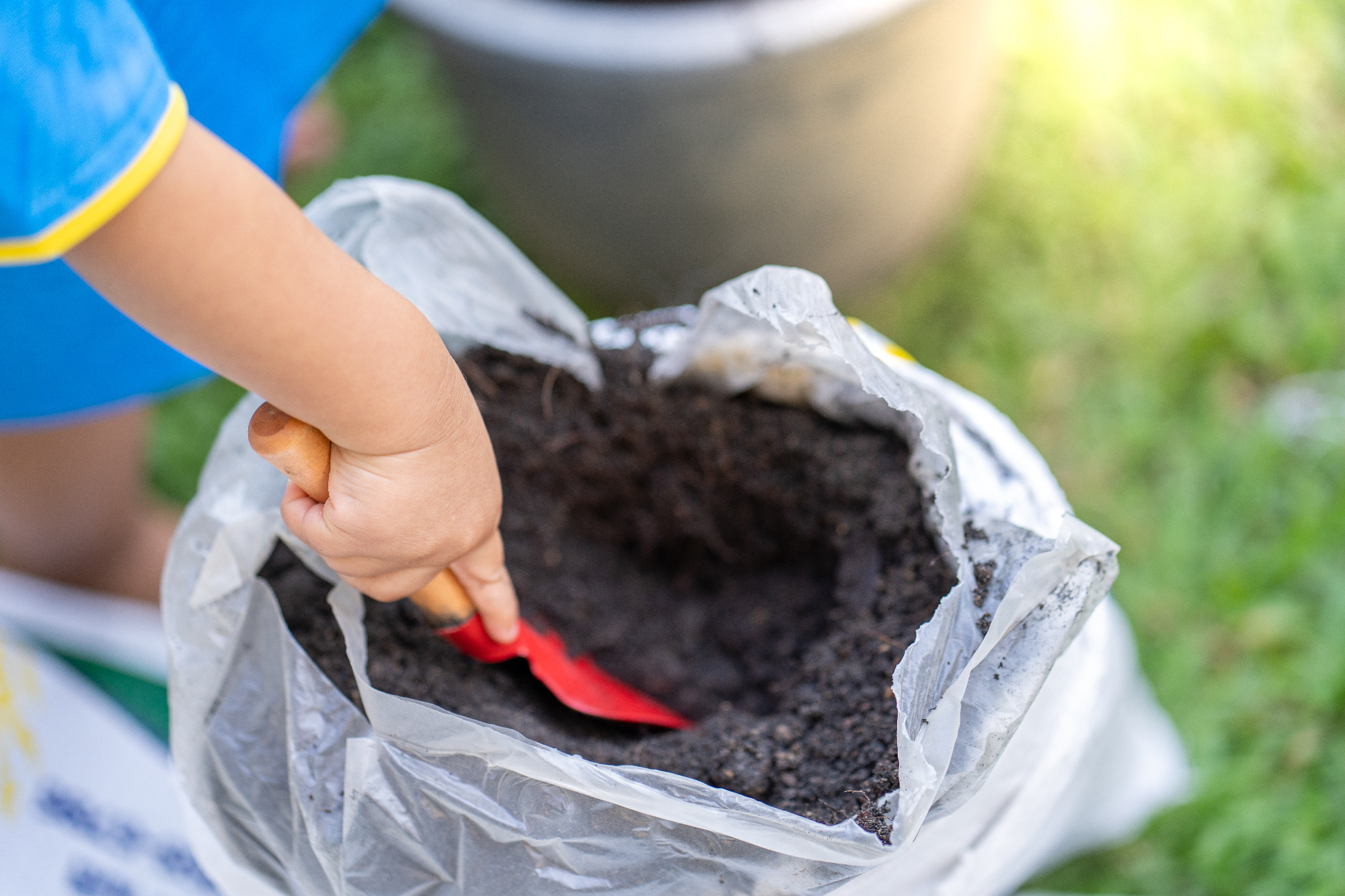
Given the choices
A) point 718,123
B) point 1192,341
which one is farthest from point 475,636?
point 1192,341

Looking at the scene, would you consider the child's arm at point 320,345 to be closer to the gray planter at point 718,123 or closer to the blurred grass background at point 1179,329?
the gray planter at point 718,123

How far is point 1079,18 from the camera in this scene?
1523 mm

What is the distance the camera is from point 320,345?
1.44 feet

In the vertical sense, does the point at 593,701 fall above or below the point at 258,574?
A: above

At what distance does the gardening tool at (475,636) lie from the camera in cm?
48

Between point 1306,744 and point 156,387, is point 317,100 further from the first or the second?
point 1306,744

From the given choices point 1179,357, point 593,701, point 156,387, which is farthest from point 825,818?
point 1179,357

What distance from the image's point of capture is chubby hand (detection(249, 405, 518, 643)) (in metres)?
0.49

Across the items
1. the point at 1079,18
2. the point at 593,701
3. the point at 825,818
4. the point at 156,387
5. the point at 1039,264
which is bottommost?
the point at 156,387

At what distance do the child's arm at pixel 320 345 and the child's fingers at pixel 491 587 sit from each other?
1.6 inches

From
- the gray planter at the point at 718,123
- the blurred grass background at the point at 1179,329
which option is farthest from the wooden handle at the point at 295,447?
the blurred grass background at the point at 1179,329

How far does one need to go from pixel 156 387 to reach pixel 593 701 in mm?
467

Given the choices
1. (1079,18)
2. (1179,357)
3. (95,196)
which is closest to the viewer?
(95,196)

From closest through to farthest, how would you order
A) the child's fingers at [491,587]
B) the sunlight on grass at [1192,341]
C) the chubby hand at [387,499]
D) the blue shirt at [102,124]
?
the blue shirt at [102,124]
the chubby hand at [387,499]
the child's fingers at [491,587]
the sunlight on grass at [1192,341]
